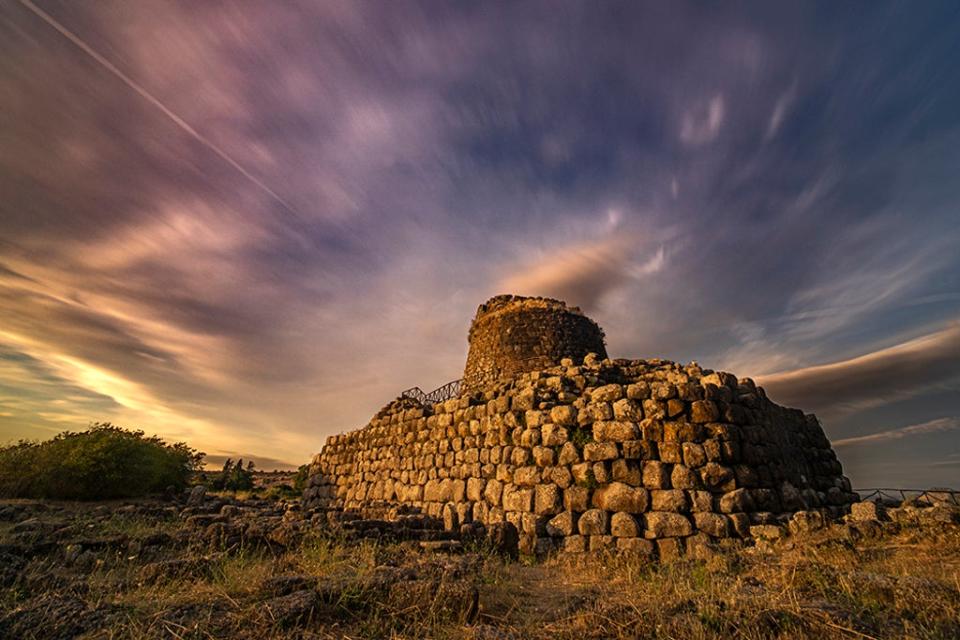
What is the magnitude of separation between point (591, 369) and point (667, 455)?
330cm

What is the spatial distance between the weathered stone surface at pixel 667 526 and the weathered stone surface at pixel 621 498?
0.25 m

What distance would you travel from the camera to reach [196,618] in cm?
324

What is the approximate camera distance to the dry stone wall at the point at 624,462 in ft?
22.9

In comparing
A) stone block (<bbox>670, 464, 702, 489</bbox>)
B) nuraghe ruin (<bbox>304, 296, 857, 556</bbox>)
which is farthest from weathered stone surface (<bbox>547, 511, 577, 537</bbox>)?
stone block (<bbox>670, 464, 702, 489</bbox>)

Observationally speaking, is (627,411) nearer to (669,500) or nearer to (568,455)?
(568,455)

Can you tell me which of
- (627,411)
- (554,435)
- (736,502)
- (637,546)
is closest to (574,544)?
(637,546)

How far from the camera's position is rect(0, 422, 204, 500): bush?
50.3 ft

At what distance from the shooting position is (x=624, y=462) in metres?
7.50

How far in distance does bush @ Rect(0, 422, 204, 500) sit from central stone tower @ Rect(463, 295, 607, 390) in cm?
1290

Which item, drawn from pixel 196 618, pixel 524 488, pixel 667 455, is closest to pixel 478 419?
pixel 524 488

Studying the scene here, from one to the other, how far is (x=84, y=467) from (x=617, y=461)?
18062mm

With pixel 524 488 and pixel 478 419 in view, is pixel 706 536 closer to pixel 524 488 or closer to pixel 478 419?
pixel 524 488

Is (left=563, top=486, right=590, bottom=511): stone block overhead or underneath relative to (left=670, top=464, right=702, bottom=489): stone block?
underneath

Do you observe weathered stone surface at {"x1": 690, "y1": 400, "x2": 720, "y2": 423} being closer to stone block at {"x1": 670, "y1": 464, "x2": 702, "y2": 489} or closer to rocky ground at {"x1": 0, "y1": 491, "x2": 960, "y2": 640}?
stone block at {"x1": 670, "y1": 464, "x2": 702, "y2": 489}
